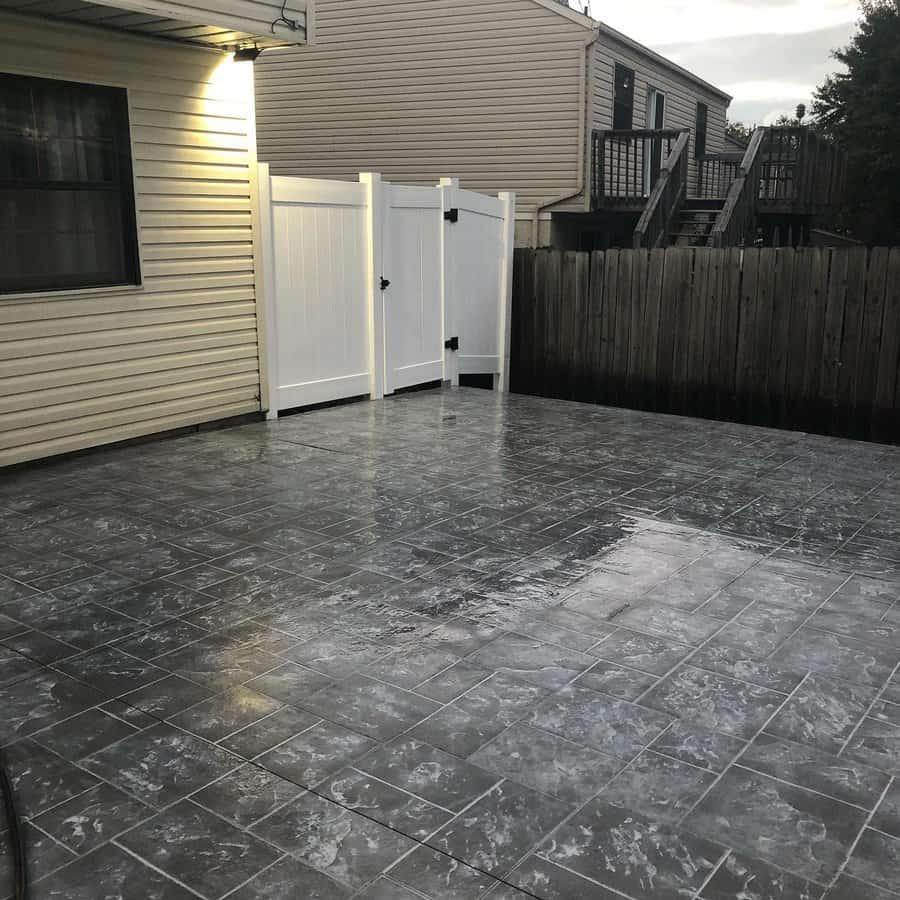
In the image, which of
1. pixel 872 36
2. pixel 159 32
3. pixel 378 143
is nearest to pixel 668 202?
pixel 378 143

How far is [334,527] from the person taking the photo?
16.4ft

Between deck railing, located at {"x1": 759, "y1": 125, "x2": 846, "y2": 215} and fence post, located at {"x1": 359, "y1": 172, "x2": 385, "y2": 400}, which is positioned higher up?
deck railing, located at {"x1": 759, "y1": 125, "x2": 846, "y2": 215}

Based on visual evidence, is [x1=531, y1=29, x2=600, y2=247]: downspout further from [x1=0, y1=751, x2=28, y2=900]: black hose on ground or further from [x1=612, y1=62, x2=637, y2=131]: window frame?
[x1=0, y1=751, x2=28, y2=900]: black hose on ground

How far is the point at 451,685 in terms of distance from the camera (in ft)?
10.8

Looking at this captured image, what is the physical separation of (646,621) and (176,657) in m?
1.82

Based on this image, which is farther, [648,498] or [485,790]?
[648,498]

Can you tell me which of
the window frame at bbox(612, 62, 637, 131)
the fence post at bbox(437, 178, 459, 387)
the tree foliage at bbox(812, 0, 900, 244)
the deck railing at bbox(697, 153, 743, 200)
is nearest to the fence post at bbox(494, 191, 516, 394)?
the fence post at bbox(437, 178, 459, 387)

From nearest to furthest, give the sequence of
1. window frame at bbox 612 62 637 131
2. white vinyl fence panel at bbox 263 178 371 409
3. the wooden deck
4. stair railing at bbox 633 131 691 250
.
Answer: white vinyl fence panel at bbox 263 178 371 409 < stair railing at bbox 633 131 691 250 < the wooden deck < window frame at bbox 612 62 637 131

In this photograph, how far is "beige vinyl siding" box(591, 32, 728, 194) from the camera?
14.5m

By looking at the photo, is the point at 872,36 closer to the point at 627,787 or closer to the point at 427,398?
the point at 427,398

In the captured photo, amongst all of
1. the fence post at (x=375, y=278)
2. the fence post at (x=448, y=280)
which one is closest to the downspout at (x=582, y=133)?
the fence post at (x=448, y=280)

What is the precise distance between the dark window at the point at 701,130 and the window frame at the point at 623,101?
414cm

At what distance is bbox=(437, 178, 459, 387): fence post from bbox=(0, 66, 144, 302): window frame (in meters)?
3.38

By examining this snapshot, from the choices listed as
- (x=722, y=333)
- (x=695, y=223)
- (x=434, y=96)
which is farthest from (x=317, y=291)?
(x=434, y=96)
